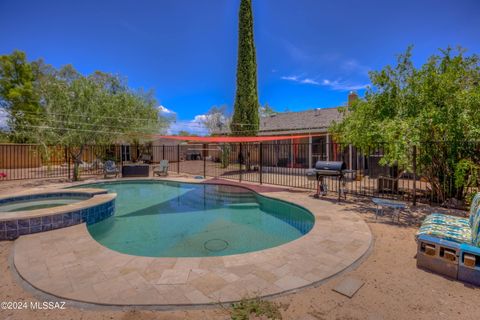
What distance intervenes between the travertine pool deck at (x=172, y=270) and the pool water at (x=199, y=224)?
106 cm

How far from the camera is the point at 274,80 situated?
3080 centimetres

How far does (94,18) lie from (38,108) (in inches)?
801

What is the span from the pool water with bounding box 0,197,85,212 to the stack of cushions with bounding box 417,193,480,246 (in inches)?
402

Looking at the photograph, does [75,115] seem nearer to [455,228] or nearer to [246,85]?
[246,85]

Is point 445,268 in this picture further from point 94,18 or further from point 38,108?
point 38,108

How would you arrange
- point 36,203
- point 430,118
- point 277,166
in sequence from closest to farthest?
point 430,118 → point 36,203 → point 277,166

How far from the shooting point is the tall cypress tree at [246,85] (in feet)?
55.9

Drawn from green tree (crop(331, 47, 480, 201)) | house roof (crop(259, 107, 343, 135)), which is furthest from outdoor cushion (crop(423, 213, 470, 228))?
house roof (crop(259, 107, 343, 135))

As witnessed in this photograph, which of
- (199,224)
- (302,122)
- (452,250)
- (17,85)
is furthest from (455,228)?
(17,85)

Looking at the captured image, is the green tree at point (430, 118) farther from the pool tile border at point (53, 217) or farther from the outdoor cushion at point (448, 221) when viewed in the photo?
the pool tile border at point (53, 217)

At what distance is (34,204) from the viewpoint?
303 inches

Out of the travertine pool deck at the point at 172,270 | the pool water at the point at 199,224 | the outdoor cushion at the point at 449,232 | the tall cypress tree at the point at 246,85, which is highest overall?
the tall cypress tree at the point at 246,85

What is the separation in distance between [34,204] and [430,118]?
1274cm

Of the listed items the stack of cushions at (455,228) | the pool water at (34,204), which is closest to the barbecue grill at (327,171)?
the stack of cushions at (455,228)
